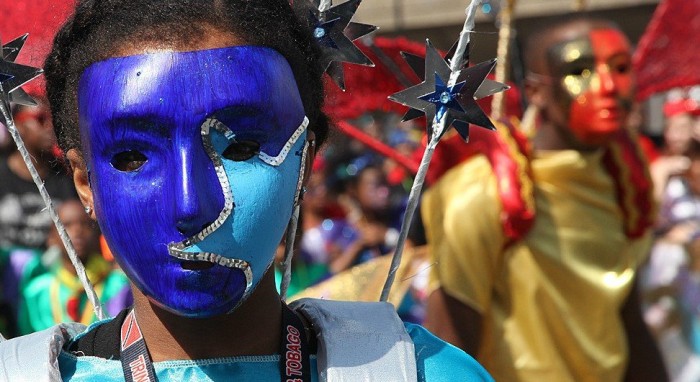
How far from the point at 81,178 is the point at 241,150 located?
293mm

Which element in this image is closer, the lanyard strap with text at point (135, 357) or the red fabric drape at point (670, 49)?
the lanyard strap with text at point (135, 357)

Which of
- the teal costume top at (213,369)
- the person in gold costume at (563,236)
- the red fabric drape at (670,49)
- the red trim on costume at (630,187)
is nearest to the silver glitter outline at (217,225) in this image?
the teal costume top at (213,369)

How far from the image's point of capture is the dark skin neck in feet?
6.32

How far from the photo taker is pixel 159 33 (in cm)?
186

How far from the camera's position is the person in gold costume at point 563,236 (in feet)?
14.3

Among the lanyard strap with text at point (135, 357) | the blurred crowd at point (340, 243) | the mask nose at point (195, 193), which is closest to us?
the mask nose at point (195, 193)

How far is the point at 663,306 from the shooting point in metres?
5.54

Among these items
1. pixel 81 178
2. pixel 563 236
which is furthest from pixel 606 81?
pixel 81 178

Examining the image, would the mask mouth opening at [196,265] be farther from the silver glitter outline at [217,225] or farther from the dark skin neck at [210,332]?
the dark skin neck at [210,332]

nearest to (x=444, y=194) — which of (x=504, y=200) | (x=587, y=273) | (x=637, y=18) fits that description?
(x=504, y=200)

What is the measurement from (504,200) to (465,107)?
2182mm

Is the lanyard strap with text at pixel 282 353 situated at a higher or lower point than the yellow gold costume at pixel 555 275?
higher

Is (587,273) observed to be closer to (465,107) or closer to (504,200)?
(504,200)

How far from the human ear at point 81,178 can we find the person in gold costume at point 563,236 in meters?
2.44
